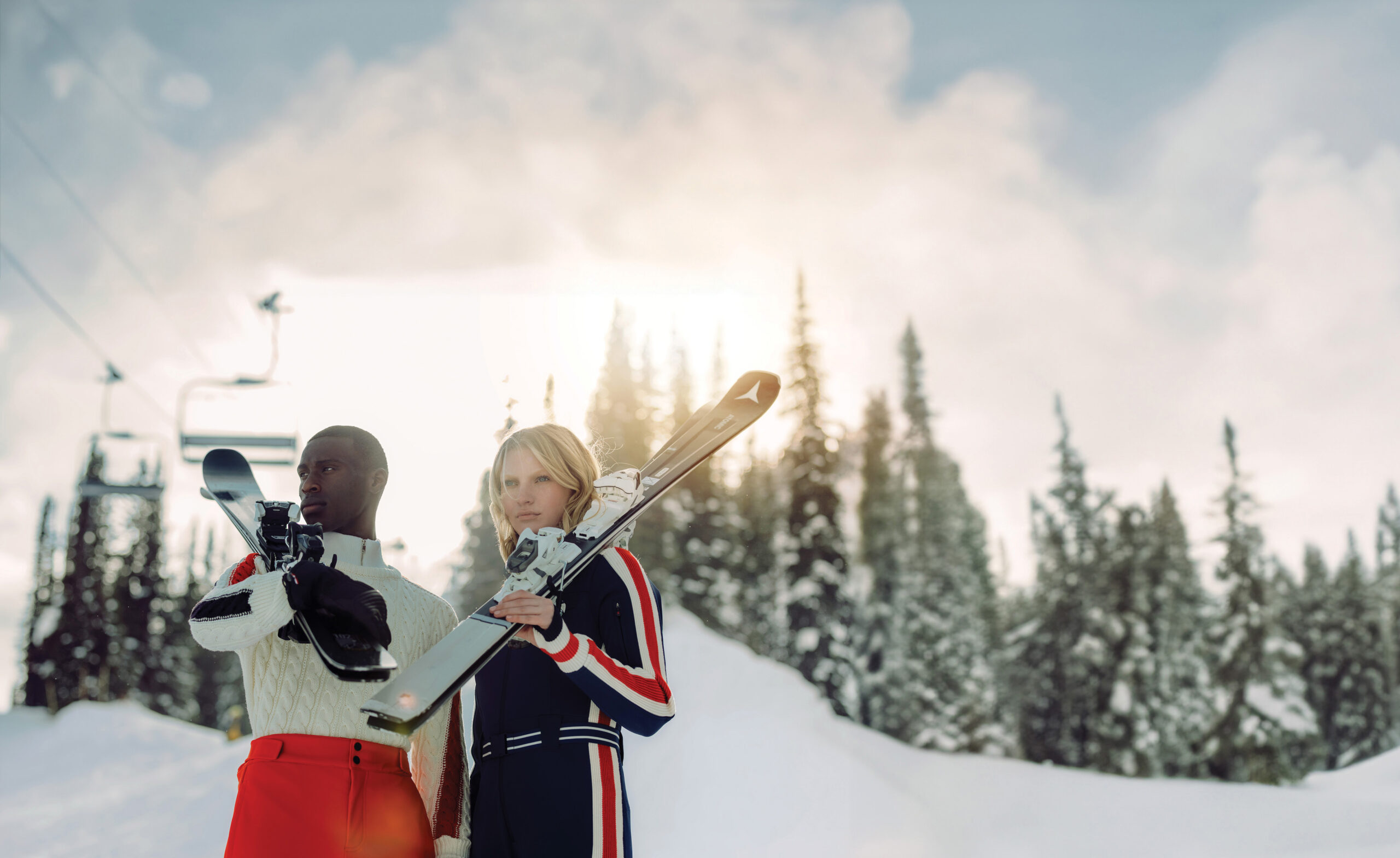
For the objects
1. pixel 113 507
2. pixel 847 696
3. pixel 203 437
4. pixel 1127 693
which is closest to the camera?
pixel 203 437

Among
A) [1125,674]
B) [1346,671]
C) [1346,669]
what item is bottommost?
[1346,671]

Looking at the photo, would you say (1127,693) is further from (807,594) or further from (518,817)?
(518,817)

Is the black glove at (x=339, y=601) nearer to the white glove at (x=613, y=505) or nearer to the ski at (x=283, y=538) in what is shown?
the ski at (x=283, y=538)

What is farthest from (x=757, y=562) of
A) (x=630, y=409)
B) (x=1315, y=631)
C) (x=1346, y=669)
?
(x=1346, y=669)

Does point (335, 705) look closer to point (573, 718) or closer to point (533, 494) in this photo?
point (573, 718)

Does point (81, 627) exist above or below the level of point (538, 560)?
above

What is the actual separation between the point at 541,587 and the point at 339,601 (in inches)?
22.5

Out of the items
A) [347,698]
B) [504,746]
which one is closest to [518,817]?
[504,746]

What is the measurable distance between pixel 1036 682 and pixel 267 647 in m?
40.1

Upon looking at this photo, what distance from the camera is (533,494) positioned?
124 inches

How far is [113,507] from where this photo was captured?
45906 millimetres

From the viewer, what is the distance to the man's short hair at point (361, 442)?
9.98 ft

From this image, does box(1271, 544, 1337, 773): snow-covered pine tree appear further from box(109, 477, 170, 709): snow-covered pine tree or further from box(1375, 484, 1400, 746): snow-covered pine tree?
box(109, 477, 170, 709): snow-covered pine tree

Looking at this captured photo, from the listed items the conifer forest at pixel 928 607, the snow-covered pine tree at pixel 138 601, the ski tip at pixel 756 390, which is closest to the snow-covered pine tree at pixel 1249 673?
the conifer forest at pixel 928 607
